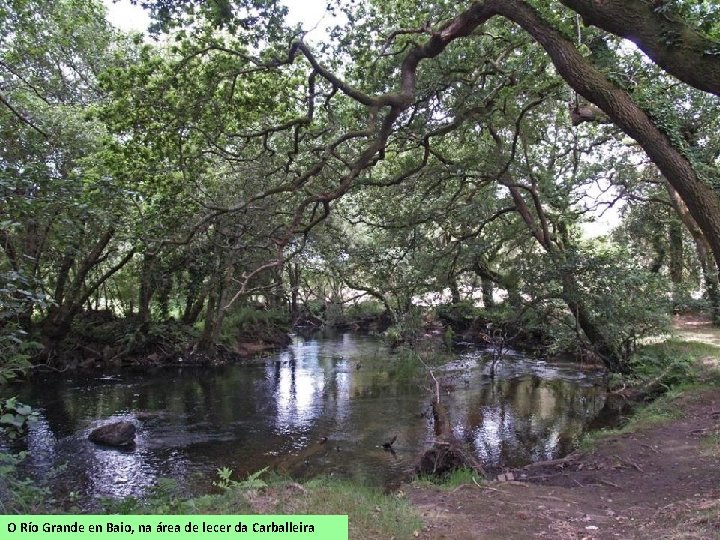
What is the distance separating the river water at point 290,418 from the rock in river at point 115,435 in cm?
26

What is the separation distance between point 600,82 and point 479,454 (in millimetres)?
Answer: 8002

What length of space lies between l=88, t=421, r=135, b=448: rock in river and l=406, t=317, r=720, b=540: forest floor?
7412mm

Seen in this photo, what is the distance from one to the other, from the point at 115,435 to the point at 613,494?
10208 mm

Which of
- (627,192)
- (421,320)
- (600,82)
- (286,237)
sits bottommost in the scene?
(421,320)

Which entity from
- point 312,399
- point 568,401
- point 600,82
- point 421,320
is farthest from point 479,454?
point 600,82

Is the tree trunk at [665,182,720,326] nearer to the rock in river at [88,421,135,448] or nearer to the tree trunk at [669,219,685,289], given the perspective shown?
the tree trunk at [669,219,685,289]

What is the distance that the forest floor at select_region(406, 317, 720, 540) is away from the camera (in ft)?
18.1

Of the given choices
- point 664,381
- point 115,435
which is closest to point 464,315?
point 664,381

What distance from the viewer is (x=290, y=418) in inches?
573

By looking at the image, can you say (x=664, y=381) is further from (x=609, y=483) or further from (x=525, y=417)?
(x=609, y=483)

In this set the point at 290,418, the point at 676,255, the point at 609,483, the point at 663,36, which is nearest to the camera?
the point at 663,36

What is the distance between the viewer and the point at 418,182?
15242mm

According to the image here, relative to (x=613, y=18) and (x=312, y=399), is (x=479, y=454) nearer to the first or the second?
(x=312, y=399)

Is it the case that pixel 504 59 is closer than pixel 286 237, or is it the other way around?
pixel 286 237
